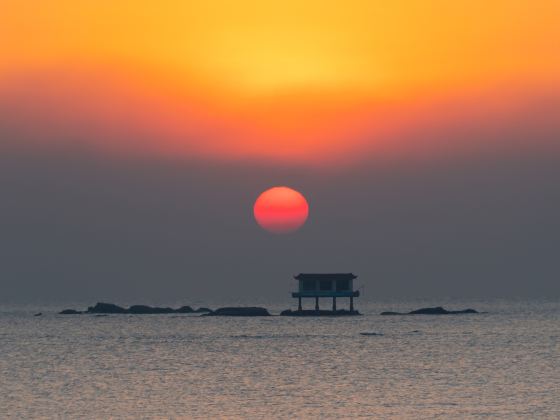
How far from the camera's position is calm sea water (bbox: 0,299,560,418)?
59.8 m

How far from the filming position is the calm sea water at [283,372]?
59844mm

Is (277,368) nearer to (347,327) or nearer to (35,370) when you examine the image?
(35,370)

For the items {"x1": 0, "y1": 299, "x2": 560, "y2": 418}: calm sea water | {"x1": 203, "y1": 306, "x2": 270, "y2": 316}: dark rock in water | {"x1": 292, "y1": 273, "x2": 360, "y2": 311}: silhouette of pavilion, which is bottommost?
{"x1": 0, "y1": 299, "x2": 560, "y2": 418}: calm sea water

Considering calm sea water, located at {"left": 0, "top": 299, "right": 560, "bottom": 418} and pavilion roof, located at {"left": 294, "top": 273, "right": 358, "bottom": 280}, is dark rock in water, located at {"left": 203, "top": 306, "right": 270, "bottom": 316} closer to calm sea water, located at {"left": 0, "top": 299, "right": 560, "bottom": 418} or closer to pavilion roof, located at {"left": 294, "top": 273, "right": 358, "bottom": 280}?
pavilion roof, located at {"left": 294, "top": 273, "right": 358, "bottom": 280}

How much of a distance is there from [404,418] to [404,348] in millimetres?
49479

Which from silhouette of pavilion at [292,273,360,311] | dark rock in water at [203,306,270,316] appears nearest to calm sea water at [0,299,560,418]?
silhouette of pavilion at [292,273,360,311]

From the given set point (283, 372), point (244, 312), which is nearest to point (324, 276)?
point (244, 312)

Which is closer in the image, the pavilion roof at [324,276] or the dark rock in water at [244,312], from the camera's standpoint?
the pavilion roof at [324,276]

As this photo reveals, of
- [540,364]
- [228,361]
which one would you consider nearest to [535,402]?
[540,364]

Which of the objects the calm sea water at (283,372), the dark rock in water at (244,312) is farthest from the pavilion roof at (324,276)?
the dark rock in water at (244,312)

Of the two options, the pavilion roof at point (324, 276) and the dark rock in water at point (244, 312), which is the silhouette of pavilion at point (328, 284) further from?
the dark rock in water at point (244, 312)

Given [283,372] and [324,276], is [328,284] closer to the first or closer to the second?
[324,276]

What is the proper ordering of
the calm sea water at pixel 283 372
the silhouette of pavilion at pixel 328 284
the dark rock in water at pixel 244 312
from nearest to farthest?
the calm sea water at pixel 283 372 → the silhouette of pavilion at pixel 328 284 → the dark rock in water at pixel 244 312

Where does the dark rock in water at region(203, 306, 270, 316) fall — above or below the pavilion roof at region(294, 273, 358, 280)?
below
